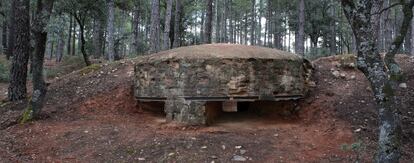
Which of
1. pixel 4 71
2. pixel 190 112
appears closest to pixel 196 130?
pixel 190 112

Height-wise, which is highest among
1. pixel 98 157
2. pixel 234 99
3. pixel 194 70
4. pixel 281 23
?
pixel 281 23

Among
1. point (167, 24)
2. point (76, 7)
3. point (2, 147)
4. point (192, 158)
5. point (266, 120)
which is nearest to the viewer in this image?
point (192, 158)

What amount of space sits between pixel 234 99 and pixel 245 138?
984mm

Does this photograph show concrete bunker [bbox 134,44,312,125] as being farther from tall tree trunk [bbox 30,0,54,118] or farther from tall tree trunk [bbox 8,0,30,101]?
tall tree trunk [bbox 8,0,30,101]

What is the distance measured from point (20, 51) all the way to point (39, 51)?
5.81ft

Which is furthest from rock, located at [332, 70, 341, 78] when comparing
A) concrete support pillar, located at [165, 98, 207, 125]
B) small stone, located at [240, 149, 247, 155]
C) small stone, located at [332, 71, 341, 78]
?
small stone, located at [240, 149, 247, 155]

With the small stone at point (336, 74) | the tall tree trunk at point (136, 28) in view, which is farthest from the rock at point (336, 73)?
the tall tree trunk at point (136, 28)

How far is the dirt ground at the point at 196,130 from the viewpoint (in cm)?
698

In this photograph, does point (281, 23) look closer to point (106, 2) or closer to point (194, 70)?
point (106, 2)

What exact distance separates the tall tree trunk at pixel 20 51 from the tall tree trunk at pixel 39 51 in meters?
1.50

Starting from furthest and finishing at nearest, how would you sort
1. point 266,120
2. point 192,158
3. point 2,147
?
point 266,120 < point 2,147 < point 192,158

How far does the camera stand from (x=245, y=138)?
7.62 metres

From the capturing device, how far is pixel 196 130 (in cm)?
810

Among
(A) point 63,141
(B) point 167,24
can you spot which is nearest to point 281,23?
(B) point 167,24
